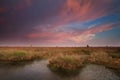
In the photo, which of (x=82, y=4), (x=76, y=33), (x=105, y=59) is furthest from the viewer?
(x=76, y=33)

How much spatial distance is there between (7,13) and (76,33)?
7.93 meters

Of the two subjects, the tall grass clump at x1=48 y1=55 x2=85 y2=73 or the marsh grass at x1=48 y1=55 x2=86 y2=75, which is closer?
the marsh grass at x1=48 y1=55 x2=86 y2=75

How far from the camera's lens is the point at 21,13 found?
1677 centimetres

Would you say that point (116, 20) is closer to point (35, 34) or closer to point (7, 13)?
point (35, 34)

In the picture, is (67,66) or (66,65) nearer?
(67,66)

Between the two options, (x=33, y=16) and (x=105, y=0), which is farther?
(x=33, y=16)

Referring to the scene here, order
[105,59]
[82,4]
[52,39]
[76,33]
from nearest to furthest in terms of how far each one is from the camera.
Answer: [105,59] < [82,4] < [76,33] < [52,39]

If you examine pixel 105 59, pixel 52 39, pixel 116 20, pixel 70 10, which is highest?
→ pixel 70 10

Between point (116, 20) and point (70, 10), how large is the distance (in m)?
4.81

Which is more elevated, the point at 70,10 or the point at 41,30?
the point at 70,10

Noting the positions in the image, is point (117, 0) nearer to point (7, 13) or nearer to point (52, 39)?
point (52, 39)

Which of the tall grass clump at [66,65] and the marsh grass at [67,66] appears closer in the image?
the marsh grass at [67,66]

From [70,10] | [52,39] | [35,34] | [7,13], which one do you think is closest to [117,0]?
[70,10]

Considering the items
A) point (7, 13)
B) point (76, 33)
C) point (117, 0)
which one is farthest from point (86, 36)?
point (7, 13)
